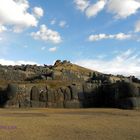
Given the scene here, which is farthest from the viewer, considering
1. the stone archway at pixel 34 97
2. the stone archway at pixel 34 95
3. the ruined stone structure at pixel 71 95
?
the stone archway at pixel 34 95

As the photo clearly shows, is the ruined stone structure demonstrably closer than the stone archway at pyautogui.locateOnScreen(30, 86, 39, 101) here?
Yes

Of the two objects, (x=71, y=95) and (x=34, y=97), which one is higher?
(x=71, y=95)

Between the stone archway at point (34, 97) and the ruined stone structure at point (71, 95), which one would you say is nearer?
the ruined stone structure at point (71, 95)

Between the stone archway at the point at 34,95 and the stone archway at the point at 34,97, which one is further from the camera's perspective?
the stone archway at the point at 34,95

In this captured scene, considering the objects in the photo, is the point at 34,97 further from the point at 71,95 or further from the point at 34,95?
the point at 71,95

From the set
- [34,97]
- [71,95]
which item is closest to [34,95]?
[34,97]

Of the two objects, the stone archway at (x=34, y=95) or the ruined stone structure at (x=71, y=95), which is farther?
the stone archway at (x=34, y=95)

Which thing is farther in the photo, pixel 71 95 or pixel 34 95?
pixel 71 95

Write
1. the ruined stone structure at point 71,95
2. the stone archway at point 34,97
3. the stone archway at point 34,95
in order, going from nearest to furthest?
the ruined stone structure at point 71,95, the stone archway at point 34,97, the stone archway at point 34,95

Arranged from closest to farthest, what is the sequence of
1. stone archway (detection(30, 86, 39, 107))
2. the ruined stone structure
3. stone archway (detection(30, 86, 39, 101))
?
the ruined stone structure → stone archway (detection(30, 86, 39, 107)) → stone archway (detection(30, 86, 39, 101))

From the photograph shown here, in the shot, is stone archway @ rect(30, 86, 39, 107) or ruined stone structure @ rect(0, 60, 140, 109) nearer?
ruined stone structure @ rect(0, 60, 140, 109)

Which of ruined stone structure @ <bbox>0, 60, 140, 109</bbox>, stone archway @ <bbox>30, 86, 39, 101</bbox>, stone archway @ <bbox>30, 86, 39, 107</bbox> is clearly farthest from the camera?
stone archway @ <bbox>30, 86, 39, 101</bbox>

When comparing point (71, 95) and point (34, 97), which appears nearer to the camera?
point (34, 97)

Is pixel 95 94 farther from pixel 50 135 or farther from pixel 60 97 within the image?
pixel 50 135
